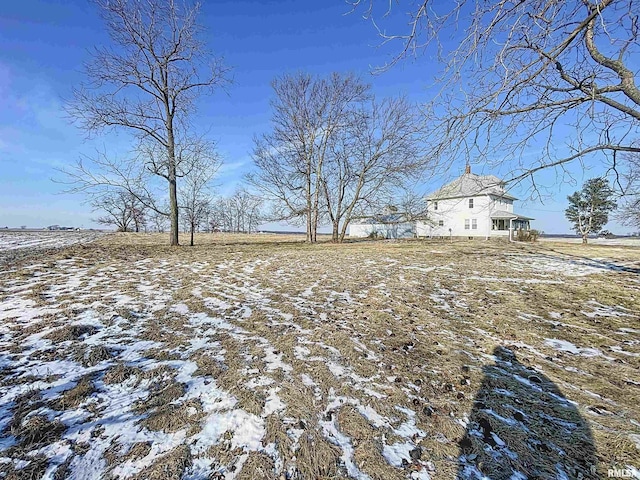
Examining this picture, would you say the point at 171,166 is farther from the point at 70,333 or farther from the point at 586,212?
the point at 586,212

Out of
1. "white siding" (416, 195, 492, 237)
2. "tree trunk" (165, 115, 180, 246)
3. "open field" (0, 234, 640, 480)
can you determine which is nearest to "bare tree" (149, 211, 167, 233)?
"tree trunk" (165, 115, 180, 246)

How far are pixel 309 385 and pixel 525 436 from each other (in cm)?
170

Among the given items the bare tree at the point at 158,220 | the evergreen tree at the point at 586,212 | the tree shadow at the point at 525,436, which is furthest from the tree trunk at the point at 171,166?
the evergreen tree at the point at 586,212

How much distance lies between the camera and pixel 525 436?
2016 millimetres

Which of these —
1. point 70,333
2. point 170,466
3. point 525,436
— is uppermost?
point 70,333

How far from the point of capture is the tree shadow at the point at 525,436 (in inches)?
69.1

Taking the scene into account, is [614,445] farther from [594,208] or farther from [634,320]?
[594,208]

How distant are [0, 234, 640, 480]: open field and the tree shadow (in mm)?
12

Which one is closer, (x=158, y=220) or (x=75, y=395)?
(x=75, y=395)

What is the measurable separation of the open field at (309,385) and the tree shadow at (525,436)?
0.01 m

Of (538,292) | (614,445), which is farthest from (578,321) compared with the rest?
(614,445)

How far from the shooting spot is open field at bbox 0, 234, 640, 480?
1778mm

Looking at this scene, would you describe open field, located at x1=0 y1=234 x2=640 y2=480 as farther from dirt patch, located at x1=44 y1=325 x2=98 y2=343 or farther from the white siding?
the white siding

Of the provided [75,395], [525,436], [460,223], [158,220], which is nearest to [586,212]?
[460,223]
